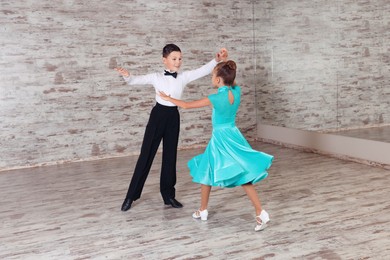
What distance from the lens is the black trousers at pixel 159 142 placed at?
12.7 ft

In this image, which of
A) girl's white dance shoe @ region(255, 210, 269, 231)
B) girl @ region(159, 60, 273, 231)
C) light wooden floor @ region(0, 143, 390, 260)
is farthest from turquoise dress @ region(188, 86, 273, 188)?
light wooden floor @ region(0, 143, 390, 260)

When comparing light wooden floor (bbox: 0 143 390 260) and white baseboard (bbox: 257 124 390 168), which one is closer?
light wooden floor (bbox: 0 143 390 260)

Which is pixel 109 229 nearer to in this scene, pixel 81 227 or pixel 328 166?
pixel 81 227

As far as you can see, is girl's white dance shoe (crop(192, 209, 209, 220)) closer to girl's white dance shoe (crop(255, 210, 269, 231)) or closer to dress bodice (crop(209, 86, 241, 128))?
girl's white dance shoe (crop(255, 210, 269, 231))

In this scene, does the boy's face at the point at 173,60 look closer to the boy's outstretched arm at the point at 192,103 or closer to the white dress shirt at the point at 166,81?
the white dress shirt at the point at 166,81

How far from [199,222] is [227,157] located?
606 mm

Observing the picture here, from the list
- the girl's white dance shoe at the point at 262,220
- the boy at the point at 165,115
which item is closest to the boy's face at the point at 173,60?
the boy at the point at 165,115

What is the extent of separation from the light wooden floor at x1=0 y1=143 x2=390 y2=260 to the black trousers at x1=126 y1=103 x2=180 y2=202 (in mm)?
244

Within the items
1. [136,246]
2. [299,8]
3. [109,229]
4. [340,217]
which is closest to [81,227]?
[109,229]

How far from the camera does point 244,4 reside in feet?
24.6

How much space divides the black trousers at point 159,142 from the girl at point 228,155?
0.38 meters

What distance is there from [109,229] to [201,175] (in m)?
0.79

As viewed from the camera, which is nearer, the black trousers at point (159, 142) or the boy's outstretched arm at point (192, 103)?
the boy's outstretched arm at point (192, 103)

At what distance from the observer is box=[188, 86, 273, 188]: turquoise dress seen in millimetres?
3307
